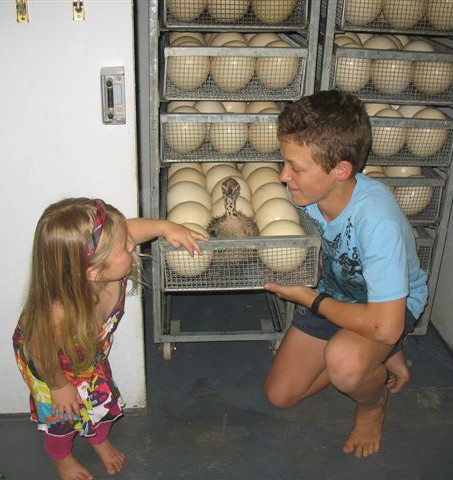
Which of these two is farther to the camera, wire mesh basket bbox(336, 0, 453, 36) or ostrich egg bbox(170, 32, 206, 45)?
ostrich egg bbox(170, 32, 206, 45)

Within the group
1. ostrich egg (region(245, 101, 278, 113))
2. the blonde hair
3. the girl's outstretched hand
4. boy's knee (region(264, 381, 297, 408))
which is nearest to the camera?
the blonde hair

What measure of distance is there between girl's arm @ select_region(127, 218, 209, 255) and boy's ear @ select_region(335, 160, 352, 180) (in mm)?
463

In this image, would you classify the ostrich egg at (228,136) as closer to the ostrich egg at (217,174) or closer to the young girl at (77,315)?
the ostrich egg at (217,174)

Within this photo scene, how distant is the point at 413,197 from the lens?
235cm

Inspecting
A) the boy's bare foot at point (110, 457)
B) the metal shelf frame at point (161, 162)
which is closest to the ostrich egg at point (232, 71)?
the metal shelf frame at point (161, 162)

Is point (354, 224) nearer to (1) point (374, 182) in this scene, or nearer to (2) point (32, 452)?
(1) point (374, 182)

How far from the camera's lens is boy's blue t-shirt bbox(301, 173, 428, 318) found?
1.60m

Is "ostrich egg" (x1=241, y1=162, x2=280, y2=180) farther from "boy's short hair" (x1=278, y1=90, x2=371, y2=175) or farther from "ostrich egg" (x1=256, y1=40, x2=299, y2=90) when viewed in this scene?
"boy's short hair" (x1=278, y1=90, x2=371, y2=175)

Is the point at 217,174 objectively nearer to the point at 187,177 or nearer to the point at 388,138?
the point at 187,177

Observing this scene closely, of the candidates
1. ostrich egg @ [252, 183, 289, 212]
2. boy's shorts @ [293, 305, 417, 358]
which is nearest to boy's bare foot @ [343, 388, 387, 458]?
boy's shorts @ [293, 305, 417, 358]

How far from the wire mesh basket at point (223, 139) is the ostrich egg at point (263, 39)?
0.35 meters

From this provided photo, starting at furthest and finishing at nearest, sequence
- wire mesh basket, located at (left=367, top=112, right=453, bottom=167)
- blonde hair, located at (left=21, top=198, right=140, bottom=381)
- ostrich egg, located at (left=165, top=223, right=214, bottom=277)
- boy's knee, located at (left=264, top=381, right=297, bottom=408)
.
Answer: wire mesh basket, located at (left=367, top=112, right=453, bottom=167) → boy's knee, located at (left=264, top=381, right=297, bottom=408) → ostrich egg, located at (left=165, top=223, right=214, bottom=277) → blonde hair, located at (left=21, top=198, right=140, bottom=381)

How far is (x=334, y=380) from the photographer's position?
1805 millimetres

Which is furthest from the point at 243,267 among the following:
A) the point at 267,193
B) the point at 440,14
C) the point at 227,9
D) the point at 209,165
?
the point at 440,14
